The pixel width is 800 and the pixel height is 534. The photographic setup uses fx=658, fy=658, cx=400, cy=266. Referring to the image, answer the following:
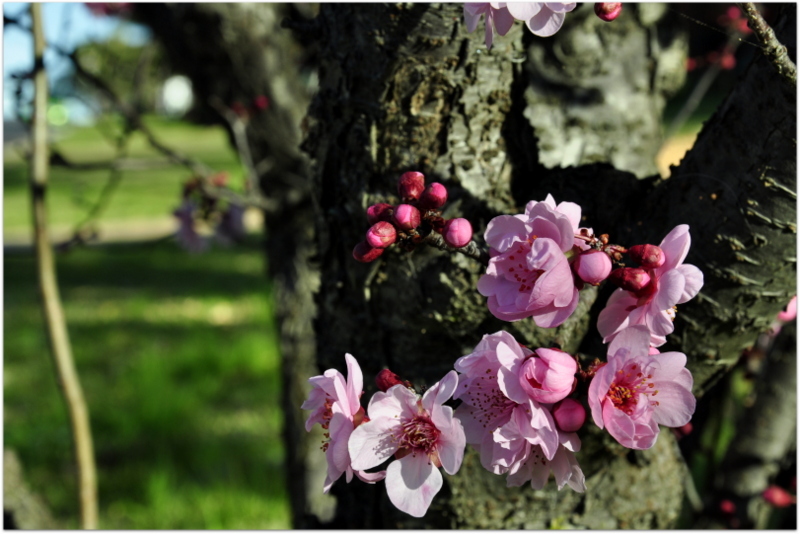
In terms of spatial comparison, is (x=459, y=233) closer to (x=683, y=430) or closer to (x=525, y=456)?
(x=525, y=456)

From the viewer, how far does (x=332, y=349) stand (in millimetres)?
1417

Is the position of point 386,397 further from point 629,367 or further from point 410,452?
point 629,367

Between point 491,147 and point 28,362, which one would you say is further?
point 28,362

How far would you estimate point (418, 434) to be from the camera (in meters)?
0.86

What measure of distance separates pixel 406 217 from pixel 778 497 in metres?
1.65

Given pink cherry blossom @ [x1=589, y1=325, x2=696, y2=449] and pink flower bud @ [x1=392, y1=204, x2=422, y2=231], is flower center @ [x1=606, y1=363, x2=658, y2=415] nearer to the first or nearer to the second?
pink cherry blossom @ [x1=589, y1=325, x2=696, y2=449]

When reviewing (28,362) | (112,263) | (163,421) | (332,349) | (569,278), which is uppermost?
(569,278)

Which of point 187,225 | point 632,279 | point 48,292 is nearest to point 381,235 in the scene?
point 632,279

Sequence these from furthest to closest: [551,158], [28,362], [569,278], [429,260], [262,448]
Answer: [28,362] < [262,448] < [551,158] < [429,260] < [569,278]

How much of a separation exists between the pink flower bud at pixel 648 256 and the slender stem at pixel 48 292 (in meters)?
1.73

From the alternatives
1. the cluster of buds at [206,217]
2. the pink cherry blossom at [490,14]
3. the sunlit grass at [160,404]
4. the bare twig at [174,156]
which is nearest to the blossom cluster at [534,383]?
the pink cherry blossom at [490,14]

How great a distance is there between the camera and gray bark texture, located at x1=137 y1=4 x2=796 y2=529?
1.10 meters

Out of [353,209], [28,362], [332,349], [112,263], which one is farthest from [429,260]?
[112,263]

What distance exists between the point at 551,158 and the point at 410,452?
2.42 ft
